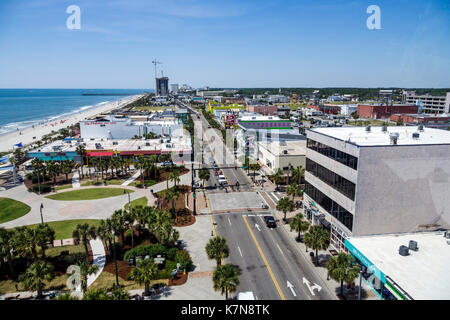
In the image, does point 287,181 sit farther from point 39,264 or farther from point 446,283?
point 39,264

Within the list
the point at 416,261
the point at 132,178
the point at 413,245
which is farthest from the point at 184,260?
the point at 132,178

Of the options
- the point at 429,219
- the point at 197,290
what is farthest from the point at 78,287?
the point at 429,219

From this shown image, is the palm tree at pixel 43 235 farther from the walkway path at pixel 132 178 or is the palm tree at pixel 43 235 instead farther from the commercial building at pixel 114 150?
the commercial building at pixel 114 150

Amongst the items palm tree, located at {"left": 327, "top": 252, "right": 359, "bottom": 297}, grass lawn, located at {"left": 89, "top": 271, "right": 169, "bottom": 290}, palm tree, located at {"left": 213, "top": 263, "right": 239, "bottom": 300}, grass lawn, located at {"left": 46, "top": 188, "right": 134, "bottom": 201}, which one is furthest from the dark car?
grass lawn, located at {"left": 46, "top": 188, "right": 134, "bottom": 201}

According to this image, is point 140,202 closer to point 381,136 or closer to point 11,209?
point 11,209

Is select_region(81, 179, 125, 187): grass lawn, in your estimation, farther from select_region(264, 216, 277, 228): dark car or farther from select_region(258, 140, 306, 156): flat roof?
select_region(264, 216, 277, 228): dark car

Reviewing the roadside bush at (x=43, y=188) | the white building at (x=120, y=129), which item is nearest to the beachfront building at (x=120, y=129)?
the white building at (x=120, y=129)
